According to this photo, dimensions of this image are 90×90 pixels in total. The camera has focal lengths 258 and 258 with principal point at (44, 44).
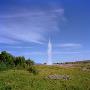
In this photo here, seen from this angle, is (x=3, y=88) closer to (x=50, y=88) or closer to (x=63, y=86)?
(x=50, y=88)

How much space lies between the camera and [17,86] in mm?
22391

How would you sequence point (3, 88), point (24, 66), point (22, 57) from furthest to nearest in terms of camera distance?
point (22, 57) → point (24, 66) → point (3, 88)

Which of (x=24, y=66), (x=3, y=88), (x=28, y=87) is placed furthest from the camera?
(x=24, y=66)

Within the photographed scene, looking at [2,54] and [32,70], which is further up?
[2,54]

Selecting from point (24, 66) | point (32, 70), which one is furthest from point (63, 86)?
point (24, 66)

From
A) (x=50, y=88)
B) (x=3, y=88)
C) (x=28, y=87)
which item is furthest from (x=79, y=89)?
(x=3, y=88)

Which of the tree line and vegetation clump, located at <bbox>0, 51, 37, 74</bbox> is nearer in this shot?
vegetation clump, located at <bbox>0, 51, 37, 74</bbox>

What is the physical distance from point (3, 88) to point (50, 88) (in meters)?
4.30

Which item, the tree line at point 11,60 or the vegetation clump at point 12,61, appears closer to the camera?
the vegetation clump at point 12,61

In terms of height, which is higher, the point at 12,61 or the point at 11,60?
the point at 11,60

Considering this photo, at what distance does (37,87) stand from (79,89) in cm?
370

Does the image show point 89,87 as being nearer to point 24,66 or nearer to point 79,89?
point 79,89

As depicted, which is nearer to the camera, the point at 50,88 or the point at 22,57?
the point at 50,88

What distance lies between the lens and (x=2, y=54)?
45031 mm
